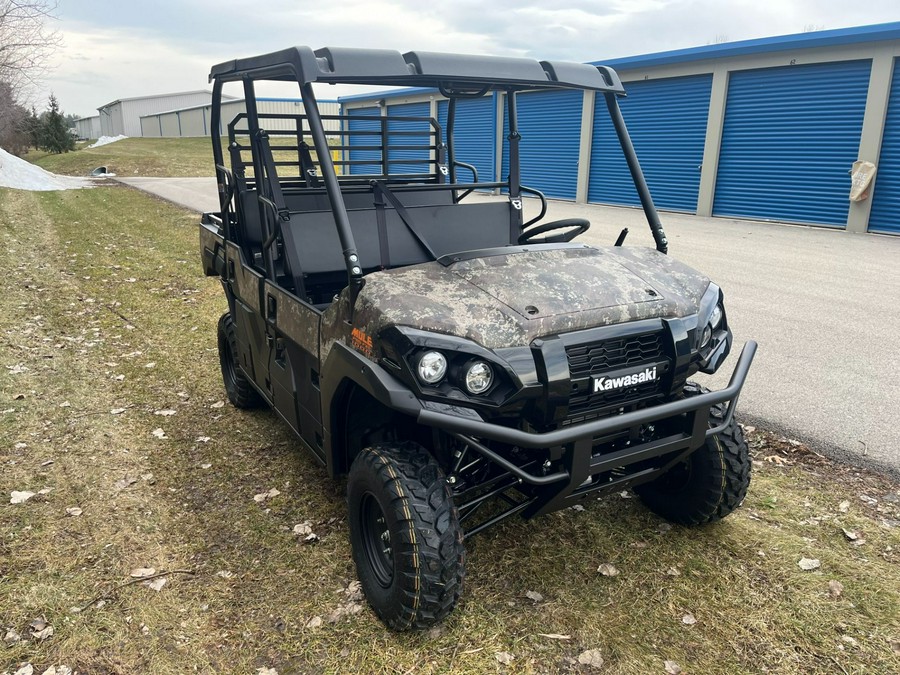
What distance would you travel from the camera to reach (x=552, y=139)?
1923cm

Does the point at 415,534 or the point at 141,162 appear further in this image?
the point at 141,162

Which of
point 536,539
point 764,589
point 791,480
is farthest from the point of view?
point 791,480

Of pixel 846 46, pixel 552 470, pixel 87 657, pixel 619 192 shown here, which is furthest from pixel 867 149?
pixel 87 657

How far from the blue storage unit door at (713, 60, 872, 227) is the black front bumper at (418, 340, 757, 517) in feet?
41.2

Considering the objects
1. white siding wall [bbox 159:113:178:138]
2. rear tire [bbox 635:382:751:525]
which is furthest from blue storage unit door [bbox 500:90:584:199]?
white siding wall [bbox 159:113:178:138]

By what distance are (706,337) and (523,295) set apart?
774 mm

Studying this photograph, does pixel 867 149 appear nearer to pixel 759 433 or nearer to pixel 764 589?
pixel 759 433

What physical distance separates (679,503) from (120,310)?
230 inches

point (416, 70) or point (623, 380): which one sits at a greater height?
point (416, 70)

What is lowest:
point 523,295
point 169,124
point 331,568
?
point 331,568

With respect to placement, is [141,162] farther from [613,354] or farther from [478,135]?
[613,354]

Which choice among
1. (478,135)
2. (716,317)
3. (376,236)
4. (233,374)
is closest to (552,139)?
(478,135)

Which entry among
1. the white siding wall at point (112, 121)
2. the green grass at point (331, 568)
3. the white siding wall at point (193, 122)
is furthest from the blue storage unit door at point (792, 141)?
the white siding wall at point (112, 121)

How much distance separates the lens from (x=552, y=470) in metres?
2.44
